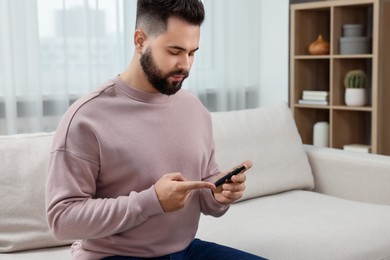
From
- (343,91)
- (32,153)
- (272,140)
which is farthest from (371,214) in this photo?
(343,91)

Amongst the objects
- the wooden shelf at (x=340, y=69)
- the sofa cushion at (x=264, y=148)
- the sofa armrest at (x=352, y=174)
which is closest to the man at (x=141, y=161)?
the sofa cushion at (x=264, y=148)

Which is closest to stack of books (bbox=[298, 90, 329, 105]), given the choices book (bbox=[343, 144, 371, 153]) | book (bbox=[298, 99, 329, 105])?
book (bbox=[298, 99, 329, 105])

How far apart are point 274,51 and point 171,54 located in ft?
9.23

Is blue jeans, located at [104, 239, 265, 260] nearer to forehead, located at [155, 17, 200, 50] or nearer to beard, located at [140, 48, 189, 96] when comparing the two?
beard, located at [140, 48, 189, 96]

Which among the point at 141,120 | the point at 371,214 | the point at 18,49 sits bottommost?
the point at 371,214

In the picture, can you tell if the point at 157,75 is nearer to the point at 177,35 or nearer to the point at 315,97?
the point at 177,35

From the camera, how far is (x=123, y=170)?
4.59 ft

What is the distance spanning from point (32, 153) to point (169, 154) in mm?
657

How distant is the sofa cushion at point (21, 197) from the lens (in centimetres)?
184

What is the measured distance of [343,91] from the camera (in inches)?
144

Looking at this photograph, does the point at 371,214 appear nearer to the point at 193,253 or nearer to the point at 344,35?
the point at 193,253

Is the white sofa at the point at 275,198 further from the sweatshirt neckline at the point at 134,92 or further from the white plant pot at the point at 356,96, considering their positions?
the white plant pot at the point at 356,96

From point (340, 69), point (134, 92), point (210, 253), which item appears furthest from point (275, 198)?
point (340, 69)

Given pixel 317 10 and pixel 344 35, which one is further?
pixel 317 10
